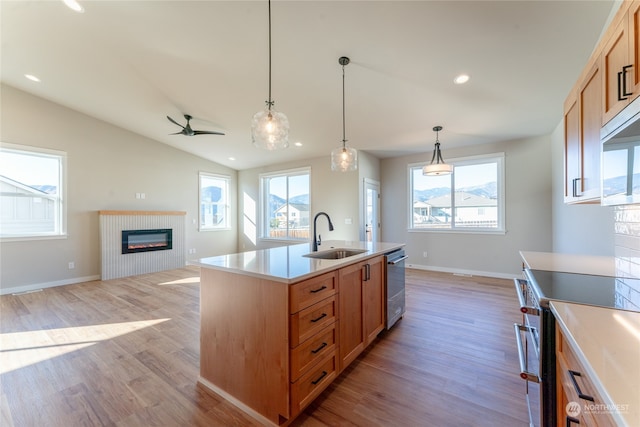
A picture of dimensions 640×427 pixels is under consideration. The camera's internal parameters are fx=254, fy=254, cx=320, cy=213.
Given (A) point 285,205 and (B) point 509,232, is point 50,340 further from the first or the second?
(B) point 509,232

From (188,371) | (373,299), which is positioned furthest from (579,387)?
(188,371)

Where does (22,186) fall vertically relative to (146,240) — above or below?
above

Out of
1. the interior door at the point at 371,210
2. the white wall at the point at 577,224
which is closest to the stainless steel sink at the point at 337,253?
the white wall at the point at 577,224

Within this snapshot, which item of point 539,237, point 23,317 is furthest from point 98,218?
point 539,237

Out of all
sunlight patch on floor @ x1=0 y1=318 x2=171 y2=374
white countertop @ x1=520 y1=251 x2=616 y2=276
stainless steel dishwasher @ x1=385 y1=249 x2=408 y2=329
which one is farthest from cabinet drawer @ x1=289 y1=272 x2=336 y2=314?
sunlight patch on floor @ x1=0 y1=318 x2=171 y2=374

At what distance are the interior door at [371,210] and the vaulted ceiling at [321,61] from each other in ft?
4.29

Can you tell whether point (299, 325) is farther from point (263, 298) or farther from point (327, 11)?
point (327, 11)

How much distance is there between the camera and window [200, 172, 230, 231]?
708 cm

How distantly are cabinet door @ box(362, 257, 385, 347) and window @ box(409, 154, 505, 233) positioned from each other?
11.7 ft

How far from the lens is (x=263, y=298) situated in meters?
1.53

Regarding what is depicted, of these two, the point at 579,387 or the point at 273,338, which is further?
the point at 273,338

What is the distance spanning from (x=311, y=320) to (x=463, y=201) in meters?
4.88

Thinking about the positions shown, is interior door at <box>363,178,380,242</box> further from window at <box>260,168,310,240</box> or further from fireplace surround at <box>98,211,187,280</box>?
fireplace surround at <box>98,211,187,280</box>

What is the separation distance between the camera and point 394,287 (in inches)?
110
